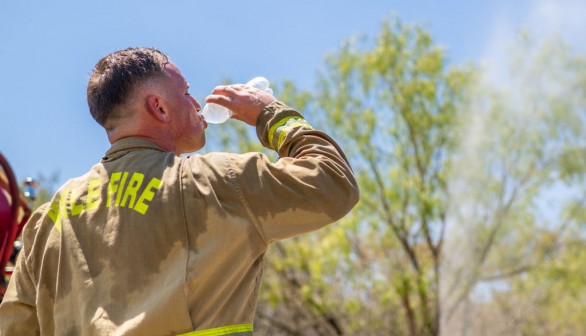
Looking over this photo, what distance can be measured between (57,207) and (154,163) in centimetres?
33

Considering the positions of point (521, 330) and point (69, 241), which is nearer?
point (69, 241)

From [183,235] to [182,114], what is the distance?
0.38 m

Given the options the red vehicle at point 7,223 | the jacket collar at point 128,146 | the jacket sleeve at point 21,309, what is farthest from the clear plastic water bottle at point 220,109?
the red vehicle at point 7,223

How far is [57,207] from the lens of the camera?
211 cm

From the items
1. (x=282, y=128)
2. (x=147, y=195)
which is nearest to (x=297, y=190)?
(x=282, y=128)

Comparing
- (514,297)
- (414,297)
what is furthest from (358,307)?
(514,297)

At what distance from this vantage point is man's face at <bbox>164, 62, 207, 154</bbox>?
209 cm

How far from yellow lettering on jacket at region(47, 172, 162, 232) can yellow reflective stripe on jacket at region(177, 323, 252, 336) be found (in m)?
0.31

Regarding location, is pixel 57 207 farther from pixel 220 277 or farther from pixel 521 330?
pixel 521 330

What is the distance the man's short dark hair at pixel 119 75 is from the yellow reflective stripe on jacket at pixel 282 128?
325 millimetres

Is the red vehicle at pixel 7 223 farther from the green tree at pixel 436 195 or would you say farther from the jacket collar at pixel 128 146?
the green tree at pixel 436 195

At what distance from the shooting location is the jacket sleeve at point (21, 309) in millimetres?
2080

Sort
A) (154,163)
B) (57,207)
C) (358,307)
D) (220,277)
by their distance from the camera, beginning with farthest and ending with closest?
(358,307) < (57,207) < (154,163) < (220,277)

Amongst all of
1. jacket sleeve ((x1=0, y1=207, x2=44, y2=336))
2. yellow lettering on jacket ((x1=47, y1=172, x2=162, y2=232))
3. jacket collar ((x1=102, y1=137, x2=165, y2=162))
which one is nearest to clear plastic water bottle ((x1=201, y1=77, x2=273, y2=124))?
jacket collar ((x1=102, y1=137, x2=165, y2=162))
